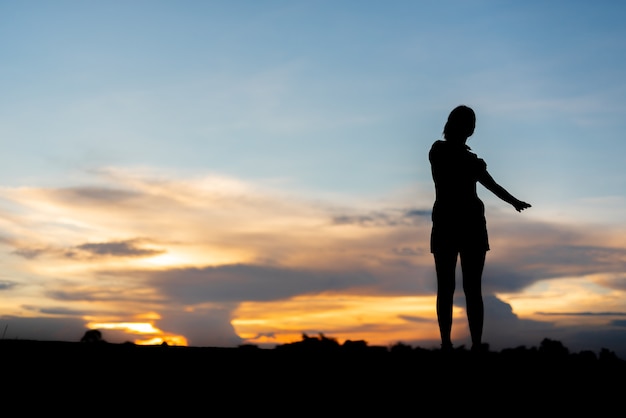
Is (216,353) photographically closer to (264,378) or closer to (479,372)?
(264,378)

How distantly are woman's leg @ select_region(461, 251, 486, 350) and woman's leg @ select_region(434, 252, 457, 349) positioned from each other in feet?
0.57

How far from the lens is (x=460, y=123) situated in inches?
315

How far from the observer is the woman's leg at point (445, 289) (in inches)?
316

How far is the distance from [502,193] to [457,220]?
825mm

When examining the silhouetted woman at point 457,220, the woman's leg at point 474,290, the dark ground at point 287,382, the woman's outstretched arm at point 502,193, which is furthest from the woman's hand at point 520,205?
the dark ground at point 287,382

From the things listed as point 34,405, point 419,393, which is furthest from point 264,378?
point 34,405

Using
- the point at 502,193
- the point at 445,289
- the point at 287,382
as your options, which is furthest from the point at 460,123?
the point at 287,382

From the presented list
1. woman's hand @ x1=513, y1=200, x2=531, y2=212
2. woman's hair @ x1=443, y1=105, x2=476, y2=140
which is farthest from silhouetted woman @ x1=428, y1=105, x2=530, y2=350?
woman's hand @ x1=513, y1=200, x2=531, y2=212

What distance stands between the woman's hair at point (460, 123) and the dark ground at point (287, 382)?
2528 mm

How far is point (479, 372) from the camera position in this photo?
22.1 feet

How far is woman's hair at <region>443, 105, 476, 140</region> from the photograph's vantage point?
8.00m

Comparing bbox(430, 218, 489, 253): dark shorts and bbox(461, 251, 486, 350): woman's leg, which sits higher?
bbox(430, 218, 489, 253): dark shorts

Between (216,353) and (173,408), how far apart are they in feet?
7.76

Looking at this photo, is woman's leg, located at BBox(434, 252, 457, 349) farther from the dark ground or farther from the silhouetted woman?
the dark ground
